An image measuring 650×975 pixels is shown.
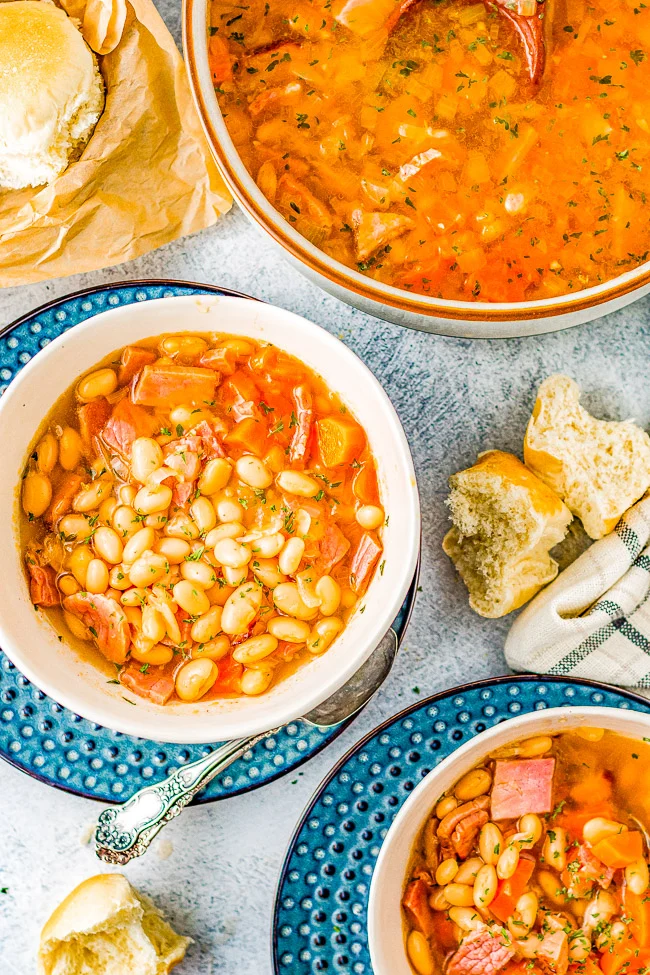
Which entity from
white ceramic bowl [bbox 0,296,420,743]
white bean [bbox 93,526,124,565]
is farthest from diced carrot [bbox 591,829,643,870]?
white bean [bbox 93,526,124,565]

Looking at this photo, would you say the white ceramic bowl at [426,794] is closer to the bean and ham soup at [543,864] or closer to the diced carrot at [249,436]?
the bean and ham soup at [543,864]

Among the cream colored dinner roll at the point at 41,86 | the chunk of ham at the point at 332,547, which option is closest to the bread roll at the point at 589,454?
the chunk of ham at the point at 332,547

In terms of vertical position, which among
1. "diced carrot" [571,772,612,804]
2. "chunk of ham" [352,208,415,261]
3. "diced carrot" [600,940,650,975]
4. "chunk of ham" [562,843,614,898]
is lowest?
"diced carrot" [600,940,650,975]

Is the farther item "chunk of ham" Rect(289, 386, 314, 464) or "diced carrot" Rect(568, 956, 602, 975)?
"diced carrot" Rect(568, 956, 602, 975)

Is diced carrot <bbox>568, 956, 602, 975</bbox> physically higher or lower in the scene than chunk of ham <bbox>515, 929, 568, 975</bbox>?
lower

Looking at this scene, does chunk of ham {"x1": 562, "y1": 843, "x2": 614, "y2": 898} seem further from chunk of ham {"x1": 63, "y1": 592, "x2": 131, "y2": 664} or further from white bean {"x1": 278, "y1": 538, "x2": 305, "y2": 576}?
chunk of ham {"x1": 63, "y1": 592, "x2": 131, "y2": 664}

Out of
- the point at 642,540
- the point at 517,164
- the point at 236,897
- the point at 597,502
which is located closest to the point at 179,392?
the point at 517,164
